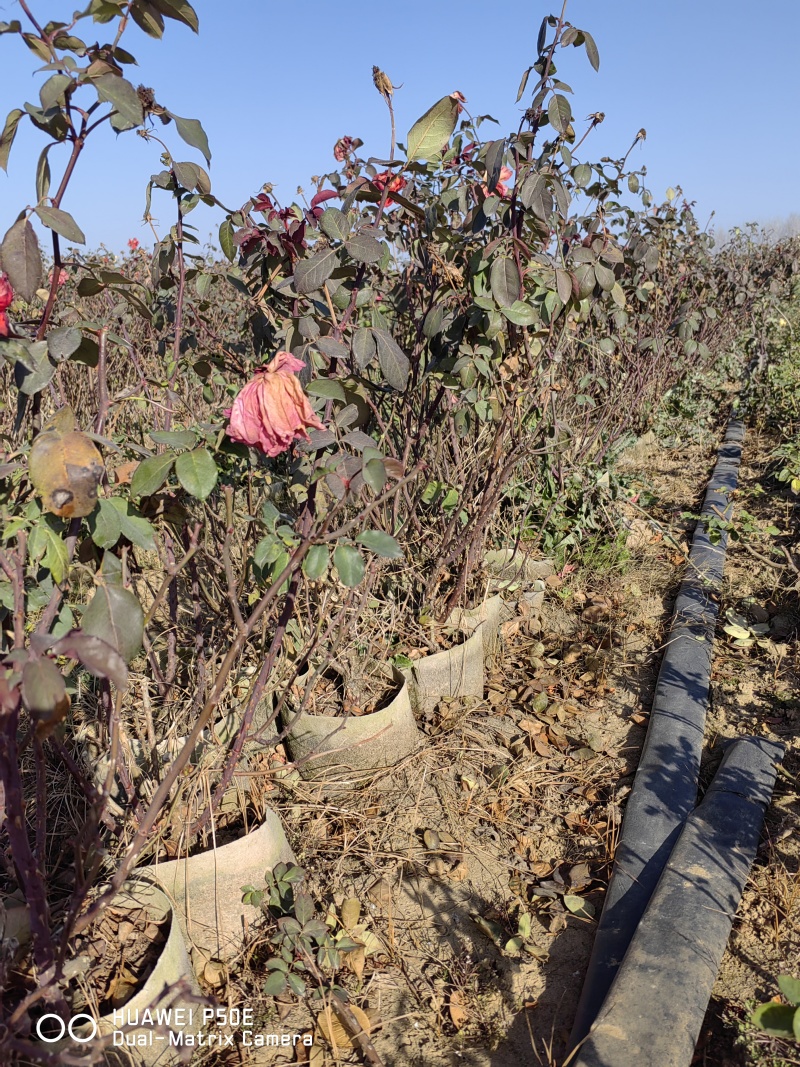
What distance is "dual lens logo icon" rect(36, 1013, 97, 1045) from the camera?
45.1 inches

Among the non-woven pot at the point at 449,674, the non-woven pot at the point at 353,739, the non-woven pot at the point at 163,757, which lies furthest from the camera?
the non-woven pot at the point at 449,674

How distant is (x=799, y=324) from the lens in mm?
7184

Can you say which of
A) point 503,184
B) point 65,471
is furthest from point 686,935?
point 503,184

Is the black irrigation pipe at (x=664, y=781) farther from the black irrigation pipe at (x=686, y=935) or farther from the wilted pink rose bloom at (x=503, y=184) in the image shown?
the wilted pink rose bloom at (x=503, y=184)

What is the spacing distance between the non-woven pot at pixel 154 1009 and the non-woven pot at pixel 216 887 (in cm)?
6

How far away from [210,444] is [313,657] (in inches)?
40.0

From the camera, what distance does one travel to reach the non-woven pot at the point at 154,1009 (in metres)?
1.20

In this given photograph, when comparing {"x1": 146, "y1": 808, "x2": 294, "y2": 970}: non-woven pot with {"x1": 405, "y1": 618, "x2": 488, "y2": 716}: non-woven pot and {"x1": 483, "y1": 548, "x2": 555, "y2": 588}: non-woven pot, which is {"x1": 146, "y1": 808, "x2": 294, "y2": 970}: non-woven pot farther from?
{"x1": 483, "y1": 548, "x2": 555, "y2": 588}: non-woven pot

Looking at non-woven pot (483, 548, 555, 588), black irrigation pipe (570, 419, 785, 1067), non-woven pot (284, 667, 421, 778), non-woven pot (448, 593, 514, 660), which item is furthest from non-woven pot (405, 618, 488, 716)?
Answer: black irrigation pipe (570, 419, 785, 1067)

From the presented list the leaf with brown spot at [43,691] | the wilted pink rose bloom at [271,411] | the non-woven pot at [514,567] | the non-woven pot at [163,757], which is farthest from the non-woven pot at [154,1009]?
the non-woven pot at [514,567]

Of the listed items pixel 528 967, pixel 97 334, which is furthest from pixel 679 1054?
pixel 97 334

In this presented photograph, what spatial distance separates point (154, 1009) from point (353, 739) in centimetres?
88

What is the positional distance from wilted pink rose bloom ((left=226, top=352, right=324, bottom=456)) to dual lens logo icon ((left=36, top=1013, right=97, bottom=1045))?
0.93m

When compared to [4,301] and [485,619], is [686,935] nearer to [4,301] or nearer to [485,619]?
[485,619]
